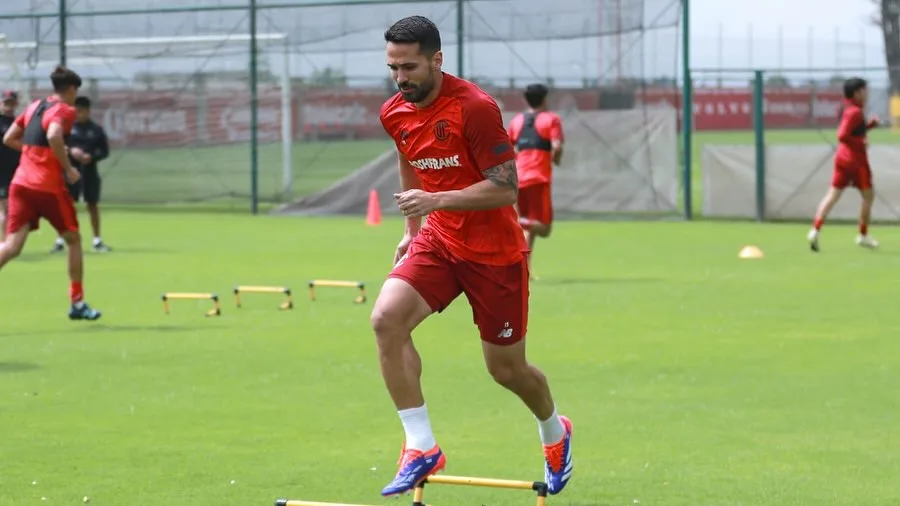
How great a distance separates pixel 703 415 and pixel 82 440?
3423 mm

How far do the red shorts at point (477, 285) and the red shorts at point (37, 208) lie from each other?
7225mm

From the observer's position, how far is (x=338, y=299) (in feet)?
50.5

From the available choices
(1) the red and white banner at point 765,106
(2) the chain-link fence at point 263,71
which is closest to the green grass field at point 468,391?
(2) the chain-link fence at point 263,71

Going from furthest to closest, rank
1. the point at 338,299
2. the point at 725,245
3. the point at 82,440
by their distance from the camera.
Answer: the point at 725,245 < the point at 338,299 < the point at 82,440

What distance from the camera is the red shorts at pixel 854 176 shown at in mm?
20531

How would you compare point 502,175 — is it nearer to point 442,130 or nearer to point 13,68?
point 442,130

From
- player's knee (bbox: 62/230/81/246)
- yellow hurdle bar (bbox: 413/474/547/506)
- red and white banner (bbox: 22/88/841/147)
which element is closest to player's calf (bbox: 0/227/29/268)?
player's knee (bbox: 62/230/81/246)

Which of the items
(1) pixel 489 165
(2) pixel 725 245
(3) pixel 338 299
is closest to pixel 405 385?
(1) pixel 489 165

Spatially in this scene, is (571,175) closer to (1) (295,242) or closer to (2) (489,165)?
(1) (295,242)

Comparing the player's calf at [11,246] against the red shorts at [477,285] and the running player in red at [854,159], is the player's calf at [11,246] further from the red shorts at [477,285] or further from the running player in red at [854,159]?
the running player in red at [854,159]

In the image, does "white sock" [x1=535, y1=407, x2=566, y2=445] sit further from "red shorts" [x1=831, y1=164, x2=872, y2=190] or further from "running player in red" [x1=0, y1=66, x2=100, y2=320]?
"red shorts" [x1=831, y1=164, x2=872, y2=190]

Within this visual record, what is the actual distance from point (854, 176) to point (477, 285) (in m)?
14.6

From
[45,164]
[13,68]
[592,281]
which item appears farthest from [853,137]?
[13,68]

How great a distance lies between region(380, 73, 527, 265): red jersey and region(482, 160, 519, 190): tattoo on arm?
0.02 meters
